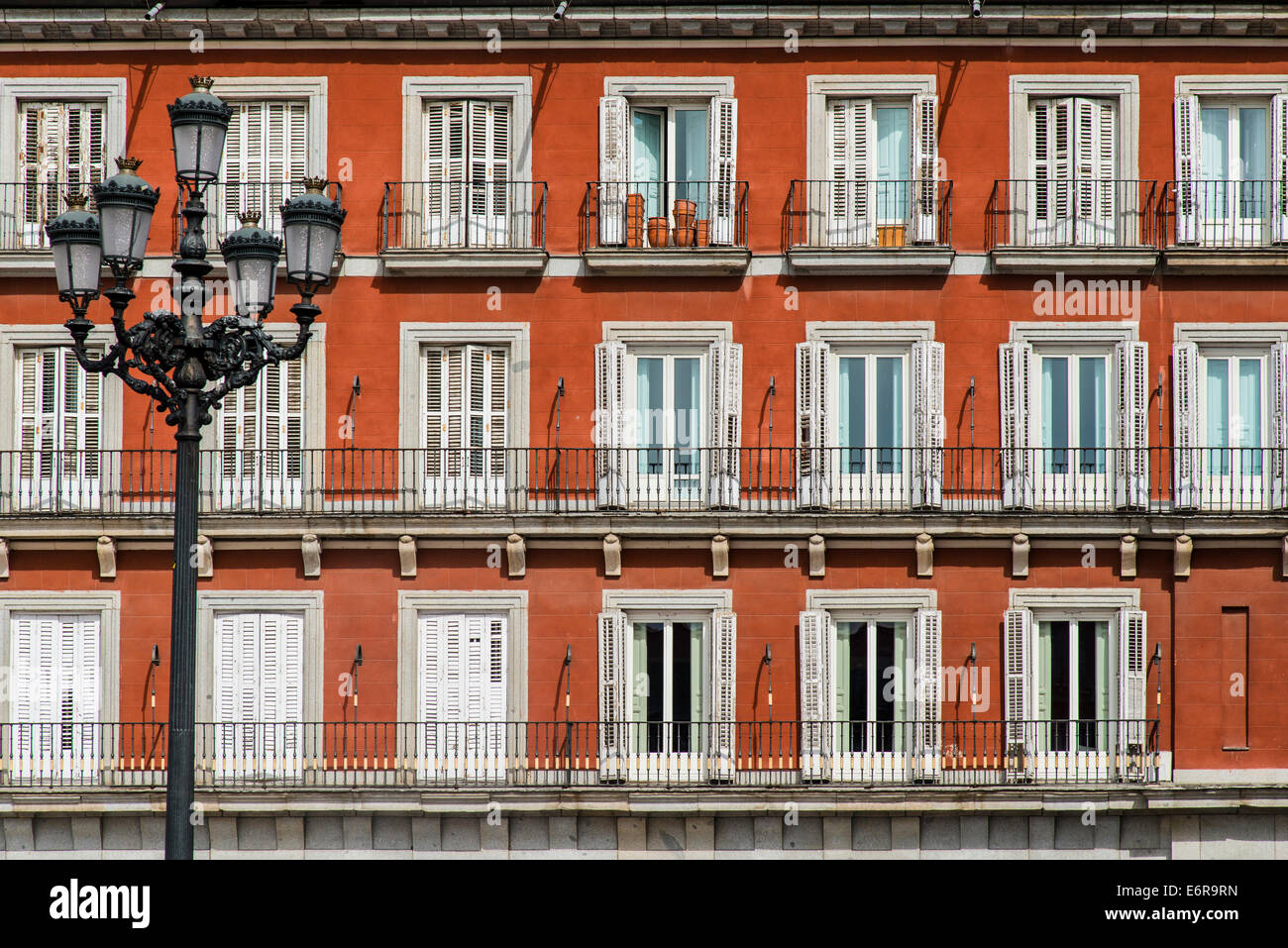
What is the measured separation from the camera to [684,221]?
22.8m

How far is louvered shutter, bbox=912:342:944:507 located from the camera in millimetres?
22375

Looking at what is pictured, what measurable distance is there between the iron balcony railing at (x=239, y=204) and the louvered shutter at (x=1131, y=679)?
1194 cm

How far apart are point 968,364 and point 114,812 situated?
12662 mm

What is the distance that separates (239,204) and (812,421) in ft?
27.1

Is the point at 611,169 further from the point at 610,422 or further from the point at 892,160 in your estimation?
the point at 892,160

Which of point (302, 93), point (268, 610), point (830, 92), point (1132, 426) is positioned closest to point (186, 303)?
point (268, 610)

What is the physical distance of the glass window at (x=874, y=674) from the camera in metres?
22.5

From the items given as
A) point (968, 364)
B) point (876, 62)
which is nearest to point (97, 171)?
point (876, 62)

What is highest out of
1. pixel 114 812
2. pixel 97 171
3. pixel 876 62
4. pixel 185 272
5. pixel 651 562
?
pixel 876 62

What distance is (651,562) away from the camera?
22500 millimetres

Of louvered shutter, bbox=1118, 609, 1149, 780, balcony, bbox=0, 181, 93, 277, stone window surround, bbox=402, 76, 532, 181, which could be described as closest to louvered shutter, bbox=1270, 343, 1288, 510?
louvered shutter, bbox=1118, 609, 1149, 780

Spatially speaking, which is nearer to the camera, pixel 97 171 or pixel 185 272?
pixel 185 272

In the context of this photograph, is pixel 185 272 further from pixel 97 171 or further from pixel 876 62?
→ pixel 876 62

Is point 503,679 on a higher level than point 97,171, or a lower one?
lower
